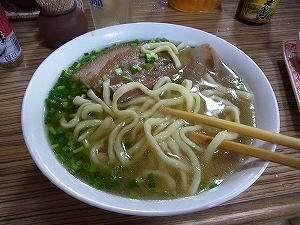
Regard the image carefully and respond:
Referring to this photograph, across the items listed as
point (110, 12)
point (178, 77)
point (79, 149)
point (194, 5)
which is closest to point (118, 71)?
point (178, 77)

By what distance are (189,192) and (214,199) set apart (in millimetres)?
151

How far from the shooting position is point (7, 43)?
1556mm

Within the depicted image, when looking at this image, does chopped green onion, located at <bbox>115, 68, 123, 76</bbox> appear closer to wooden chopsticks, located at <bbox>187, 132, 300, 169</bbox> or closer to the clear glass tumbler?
wooden chopsticks, located at <bbox>187, 132, 300, 169</bbox>

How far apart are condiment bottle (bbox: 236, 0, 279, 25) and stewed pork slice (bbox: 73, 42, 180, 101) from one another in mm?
877

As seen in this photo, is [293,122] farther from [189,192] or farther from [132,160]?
[132,160]

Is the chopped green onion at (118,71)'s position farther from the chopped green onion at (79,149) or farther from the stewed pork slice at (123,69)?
the chopped green onion at (79,149)

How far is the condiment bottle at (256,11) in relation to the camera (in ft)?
6.33

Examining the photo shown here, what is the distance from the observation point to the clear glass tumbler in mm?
1859

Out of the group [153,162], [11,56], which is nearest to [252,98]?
[153,162]

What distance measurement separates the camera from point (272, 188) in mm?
1284

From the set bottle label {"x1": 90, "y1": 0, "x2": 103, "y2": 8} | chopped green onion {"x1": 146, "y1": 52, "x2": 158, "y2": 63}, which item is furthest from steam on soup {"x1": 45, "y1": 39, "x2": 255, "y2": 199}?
bottle label {"x1": 90, "y1": 0, "x2": 103, "y2": 8}

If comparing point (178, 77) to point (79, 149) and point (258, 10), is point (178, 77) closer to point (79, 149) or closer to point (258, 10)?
point (79, 149)

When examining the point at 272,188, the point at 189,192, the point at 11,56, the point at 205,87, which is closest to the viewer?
the point at 189,192

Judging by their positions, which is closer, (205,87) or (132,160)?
(132,160)
